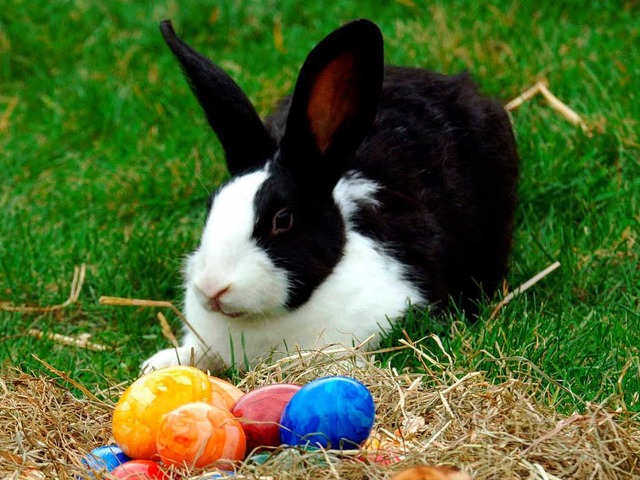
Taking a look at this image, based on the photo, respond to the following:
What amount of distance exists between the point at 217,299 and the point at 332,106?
637 millimetres

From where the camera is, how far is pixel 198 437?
8.30 ft

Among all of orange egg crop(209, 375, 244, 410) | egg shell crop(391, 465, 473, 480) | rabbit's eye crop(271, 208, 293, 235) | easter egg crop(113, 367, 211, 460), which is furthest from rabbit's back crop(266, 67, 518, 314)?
egg shell crop(391, 465, 473, 480)

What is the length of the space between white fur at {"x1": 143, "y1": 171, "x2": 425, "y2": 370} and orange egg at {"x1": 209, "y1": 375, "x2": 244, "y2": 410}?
0.36 metres

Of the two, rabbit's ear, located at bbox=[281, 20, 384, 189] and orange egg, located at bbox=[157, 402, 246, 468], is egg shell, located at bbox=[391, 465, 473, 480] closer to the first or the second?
orange egg, located at bbox=[157, 402, 246, 468]

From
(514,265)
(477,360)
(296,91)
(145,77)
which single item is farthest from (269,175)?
(145,77)

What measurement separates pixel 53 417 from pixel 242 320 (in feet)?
2.29

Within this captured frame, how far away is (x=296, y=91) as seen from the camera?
3252mm

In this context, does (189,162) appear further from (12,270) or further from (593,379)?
(593,379)

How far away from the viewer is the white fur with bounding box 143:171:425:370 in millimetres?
3139

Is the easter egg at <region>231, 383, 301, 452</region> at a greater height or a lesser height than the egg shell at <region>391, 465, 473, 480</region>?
lesser

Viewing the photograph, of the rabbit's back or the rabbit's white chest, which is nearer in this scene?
the rabbit's white chest

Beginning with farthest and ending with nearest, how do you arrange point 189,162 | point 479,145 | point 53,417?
point 189,162
point 479,145
point 53,417

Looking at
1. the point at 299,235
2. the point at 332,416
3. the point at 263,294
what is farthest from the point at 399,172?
the point at 332,416

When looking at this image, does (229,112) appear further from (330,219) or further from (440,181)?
(440,181)
